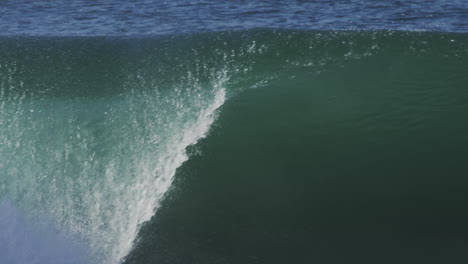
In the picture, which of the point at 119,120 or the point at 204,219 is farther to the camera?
the point at 119,120

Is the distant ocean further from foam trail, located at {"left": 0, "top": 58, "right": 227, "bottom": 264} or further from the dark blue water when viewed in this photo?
the dark blue water

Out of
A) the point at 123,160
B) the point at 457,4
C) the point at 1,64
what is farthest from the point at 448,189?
the point at 1,64

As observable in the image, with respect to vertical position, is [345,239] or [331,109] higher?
[331,109]

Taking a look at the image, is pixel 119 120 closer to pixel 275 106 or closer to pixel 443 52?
pixel 275 106

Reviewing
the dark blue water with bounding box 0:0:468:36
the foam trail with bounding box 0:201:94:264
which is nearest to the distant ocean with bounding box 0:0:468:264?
the foam trail with bounding box 0:201:94:264

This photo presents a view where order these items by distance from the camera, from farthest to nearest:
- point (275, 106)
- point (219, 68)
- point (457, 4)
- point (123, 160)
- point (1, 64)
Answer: point (457, 4), point (1, 64), point (219, 68), point (275, 106), point (123, 160)

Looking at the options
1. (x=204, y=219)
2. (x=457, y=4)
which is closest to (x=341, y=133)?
(x=204, y=219)

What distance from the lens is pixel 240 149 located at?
9.73 metres

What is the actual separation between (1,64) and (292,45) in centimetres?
489

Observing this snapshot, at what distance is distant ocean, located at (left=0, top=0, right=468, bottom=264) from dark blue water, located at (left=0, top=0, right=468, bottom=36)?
3.43ft

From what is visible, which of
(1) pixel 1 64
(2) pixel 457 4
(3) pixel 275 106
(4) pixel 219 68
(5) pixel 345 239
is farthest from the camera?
(2) pixel 457 4

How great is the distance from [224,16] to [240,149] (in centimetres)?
556

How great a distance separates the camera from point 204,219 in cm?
870

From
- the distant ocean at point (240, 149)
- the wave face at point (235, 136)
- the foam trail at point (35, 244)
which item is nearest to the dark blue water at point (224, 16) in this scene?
the distant ocean at point (240, 149)
